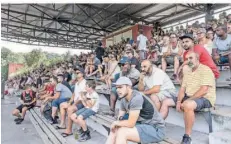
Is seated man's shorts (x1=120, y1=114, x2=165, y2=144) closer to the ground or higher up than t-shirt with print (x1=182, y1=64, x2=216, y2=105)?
closer to the ground

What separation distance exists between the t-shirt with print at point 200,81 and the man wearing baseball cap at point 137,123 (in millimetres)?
499

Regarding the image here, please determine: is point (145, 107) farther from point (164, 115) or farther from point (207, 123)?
point (207, 123)

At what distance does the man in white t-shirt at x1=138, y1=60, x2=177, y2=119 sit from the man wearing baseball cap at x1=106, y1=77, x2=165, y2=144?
0.39 metres

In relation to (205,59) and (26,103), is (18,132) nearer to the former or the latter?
(26,103)

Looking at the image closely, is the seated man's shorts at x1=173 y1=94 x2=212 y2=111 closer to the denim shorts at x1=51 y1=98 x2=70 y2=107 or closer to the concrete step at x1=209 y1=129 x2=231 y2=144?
the concrete step at x1=209 y1=129 x2=231 y2=144

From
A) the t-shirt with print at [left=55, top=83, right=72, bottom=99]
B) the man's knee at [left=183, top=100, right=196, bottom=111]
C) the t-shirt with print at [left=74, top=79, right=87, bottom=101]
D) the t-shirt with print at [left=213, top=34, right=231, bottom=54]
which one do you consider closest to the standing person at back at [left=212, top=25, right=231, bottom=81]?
the t-shirt with print at [left=213, top=34, right=231, bottom=54]

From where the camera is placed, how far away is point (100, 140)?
2869mm

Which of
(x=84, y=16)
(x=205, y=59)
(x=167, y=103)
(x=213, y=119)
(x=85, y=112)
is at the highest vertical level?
(x=84, y=16)

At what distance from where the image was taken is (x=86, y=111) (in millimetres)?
3018

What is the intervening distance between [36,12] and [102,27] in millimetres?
3059

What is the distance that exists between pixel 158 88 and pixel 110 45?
8.27 metres

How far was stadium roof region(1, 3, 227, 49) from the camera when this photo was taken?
826cm

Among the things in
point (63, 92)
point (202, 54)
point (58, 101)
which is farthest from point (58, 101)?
point (202, 54)

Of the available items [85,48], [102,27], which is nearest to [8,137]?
[102,27]
